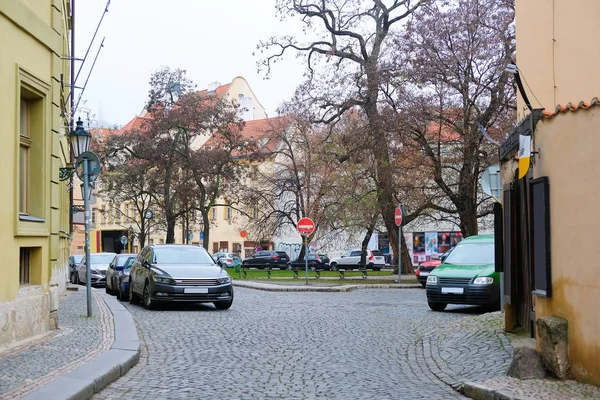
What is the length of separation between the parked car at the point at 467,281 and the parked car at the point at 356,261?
39.8 meters

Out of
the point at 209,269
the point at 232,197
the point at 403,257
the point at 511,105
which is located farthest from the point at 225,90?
the point at 209,269

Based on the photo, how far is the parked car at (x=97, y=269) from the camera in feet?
120

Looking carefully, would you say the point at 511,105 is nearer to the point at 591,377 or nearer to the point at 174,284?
the point at 174,284

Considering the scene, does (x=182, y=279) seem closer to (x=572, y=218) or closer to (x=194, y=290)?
(x=194, y=290)

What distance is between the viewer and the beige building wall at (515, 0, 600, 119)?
12.1m

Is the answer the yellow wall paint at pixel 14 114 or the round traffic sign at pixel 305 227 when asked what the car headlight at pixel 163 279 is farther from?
the round traffic sign at pixel 305 227

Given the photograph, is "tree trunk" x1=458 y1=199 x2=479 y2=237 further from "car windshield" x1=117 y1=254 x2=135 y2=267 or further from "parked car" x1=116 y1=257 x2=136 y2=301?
"parked car" x1=116 y1=257 x2=136 y2=301

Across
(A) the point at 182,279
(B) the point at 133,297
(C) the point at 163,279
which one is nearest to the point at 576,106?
(A) the point at 182,279

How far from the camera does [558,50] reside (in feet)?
42.9

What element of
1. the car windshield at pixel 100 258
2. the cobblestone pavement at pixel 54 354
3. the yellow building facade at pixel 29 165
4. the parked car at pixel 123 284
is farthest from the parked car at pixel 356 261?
the yellow building facade at pixel 29 165

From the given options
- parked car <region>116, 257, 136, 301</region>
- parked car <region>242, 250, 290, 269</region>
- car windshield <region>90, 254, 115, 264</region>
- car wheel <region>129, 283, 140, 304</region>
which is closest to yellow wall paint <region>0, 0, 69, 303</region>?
car wheel <region>129, 283, 140, 304</region>

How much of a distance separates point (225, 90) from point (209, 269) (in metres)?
64.9

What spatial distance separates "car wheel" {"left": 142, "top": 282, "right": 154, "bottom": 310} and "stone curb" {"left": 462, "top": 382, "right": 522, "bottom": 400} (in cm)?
1176

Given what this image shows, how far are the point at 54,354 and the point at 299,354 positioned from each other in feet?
11.0
